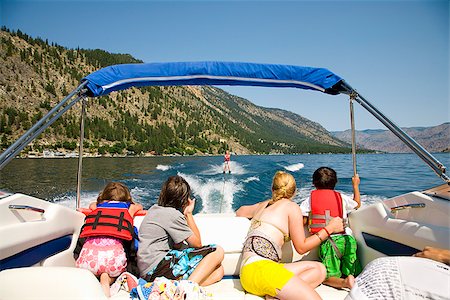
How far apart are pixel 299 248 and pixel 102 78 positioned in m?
2.32

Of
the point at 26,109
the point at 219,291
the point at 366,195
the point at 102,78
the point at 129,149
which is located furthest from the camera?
the point at 129,149

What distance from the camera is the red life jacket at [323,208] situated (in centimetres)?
282

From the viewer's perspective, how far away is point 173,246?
8.29 ft

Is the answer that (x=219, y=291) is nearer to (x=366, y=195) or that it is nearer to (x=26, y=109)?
(x=366, y=195)

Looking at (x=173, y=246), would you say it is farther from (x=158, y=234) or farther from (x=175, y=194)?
(x=175, y=194)

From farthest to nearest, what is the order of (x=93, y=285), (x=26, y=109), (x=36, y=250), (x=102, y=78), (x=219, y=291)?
(x=26, y=109), (x=102, y=78), (x=219, y=291), (x=36, y=250), (x=93, y=285)

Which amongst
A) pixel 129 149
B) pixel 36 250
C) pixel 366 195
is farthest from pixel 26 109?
pixel 36 250

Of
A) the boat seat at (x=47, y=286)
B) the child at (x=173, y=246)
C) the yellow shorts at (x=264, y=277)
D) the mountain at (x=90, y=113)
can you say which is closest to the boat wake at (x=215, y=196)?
the child at (x=173, y=246)

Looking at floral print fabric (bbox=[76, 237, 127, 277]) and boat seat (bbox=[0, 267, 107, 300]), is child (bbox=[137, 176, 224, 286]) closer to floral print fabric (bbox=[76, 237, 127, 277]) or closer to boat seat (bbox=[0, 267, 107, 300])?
floral print fabric (bbox=[76, 237, 127, 277])

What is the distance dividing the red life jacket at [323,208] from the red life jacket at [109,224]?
1469 mm

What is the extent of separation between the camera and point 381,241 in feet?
8.64

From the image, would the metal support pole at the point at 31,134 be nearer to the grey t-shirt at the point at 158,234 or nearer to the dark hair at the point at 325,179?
the grey t-shirt at the point at 158,234

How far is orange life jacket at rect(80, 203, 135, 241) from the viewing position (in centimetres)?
242

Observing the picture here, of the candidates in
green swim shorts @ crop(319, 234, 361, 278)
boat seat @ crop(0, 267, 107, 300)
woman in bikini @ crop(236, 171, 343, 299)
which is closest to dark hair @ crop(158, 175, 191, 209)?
woman in bikini @ crop(236, 171, 343, 299)
